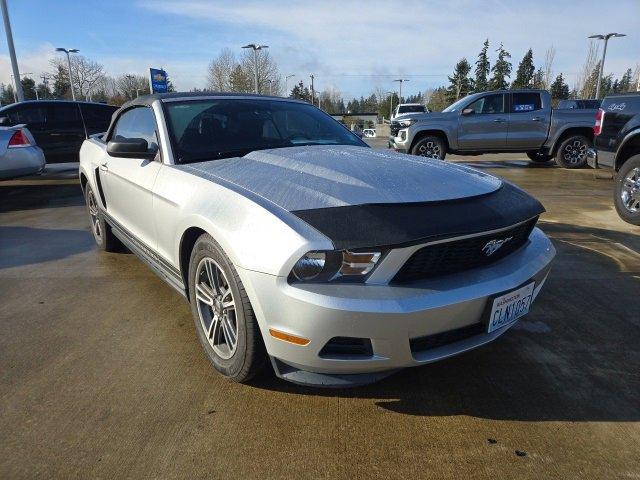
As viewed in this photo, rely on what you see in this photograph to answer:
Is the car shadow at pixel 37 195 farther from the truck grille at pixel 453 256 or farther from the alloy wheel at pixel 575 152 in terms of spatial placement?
the alloy wheel at pixel 575 152

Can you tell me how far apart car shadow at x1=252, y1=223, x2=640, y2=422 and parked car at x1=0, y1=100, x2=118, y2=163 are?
10603 millimetres

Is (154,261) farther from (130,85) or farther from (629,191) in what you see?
(130,85)

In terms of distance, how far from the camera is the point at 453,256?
6.91 ft

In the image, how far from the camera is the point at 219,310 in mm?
2438

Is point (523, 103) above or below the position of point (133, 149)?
above

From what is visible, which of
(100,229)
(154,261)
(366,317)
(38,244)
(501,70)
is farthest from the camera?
(501,70)

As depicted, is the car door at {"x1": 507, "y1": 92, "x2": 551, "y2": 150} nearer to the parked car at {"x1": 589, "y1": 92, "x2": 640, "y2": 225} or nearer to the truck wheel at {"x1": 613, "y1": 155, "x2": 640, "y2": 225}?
Answer: the parked car at {"x1": 589, "y1": 92, "x2": 640, "y2": 225}

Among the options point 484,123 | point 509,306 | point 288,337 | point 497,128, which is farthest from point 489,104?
point 288,337

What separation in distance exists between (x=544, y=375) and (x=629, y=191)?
430 centimetres

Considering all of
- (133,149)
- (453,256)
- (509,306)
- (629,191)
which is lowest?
(629,191)

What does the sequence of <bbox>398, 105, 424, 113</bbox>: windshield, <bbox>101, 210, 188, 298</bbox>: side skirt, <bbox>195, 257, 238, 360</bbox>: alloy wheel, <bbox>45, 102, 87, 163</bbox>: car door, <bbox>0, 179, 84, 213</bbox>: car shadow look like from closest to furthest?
<bbox>195, 257, 238, 360</bbox>: alloy wheel → <bbox>101, 210, 188, 298</bbox>: side skirt → <bbox>0, 179, 84, 213</bbox>: car shadow → <bbox>45, 102, 87, 163</bbox>: car door → <bbox>398, 105, 424, 113</bbox>: windshield

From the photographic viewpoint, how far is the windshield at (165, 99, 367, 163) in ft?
10.2

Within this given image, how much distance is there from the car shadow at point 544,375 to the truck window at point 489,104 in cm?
852

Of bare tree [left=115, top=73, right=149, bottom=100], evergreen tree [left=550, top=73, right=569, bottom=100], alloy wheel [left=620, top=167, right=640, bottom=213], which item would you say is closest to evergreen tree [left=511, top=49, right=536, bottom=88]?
evergreen tree [left=550, top=73, right=569, bottom=100]
